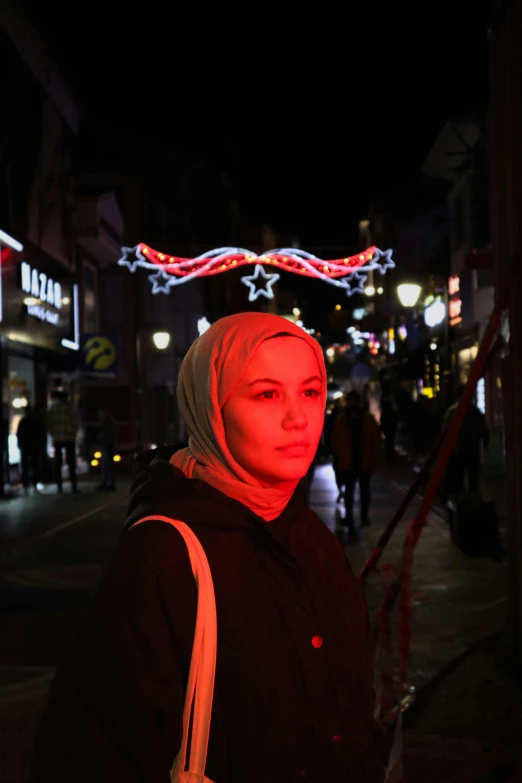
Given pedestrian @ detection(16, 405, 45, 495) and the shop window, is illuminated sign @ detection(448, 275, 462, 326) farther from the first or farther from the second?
pedestrian @ detection(16, 405, 45, 495)

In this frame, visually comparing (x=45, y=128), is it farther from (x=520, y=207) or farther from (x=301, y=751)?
(x=301, y=751)

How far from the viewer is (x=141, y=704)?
1.72m

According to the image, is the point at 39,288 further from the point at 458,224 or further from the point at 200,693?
the point at 200,693

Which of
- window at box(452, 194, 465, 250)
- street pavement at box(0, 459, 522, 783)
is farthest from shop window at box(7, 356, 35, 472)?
window at box(452, 194, 465, 250)

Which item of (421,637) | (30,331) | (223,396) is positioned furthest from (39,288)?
(223,396)

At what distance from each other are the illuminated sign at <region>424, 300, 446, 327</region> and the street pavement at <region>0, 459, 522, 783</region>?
707 inches

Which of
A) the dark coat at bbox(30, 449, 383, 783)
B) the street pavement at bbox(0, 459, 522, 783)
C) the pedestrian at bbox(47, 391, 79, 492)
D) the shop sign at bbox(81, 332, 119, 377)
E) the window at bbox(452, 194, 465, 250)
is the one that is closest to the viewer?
the dark coat at bbox(30, 449, 383, 783)

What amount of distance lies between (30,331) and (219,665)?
18.6m

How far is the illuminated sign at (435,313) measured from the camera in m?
31.0

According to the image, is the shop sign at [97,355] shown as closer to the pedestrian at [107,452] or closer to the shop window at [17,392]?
the shop window at [17,392]

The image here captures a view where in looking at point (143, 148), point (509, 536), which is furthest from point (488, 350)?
point (143, 148)

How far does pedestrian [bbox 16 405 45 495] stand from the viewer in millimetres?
18422

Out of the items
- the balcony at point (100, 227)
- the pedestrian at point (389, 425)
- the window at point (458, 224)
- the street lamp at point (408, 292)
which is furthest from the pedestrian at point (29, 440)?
the window at point (458, 224)

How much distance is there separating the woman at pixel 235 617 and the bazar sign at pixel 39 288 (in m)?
17.7
